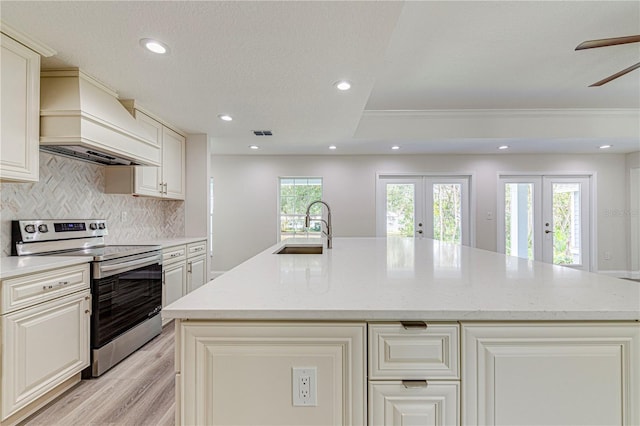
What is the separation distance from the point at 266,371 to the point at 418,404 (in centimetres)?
47

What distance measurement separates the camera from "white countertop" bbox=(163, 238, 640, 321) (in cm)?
87

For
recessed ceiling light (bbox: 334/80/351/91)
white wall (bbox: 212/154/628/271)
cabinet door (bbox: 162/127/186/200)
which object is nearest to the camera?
recessed ceiling light (bbox: 334/80/351/91)

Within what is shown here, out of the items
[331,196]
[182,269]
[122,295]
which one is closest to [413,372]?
[122,295]

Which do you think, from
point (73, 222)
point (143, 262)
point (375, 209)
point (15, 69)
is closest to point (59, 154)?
point (73, 222)

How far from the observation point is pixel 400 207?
18.7 ft

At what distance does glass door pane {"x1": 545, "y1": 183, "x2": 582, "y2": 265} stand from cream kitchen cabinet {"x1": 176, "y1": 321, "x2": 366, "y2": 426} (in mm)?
6262

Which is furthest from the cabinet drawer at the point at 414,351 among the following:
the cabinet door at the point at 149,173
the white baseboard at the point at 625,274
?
the white baseboard at the point at 625,274

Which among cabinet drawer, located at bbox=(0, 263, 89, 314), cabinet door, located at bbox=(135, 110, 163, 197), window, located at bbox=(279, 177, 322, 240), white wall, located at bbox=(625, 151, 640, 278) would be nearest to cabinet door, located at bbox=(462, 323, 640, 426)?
cabinet drawer, located at bbox=(0, 263, 89, 314)

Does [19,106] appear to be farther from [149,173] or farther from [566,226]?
[566,226]

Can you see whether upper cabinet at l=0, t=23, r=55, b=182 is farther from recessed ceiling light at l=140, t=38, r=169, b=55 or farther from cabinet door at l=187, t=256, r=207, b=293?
cabinet door at l=187, t=256, r=207, b=293

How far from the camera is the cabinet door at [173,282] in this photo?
3000 mm

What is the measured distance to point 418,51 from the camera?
250cm

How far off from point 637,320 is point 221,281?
1399 millimetres

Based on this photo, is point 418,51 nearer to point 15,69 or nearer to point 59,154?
point 15,69
